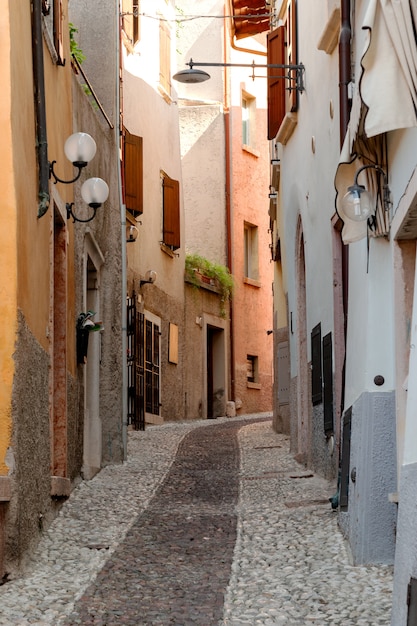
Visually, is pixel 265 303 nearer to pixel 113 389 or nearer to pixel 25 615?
pixel 113 389

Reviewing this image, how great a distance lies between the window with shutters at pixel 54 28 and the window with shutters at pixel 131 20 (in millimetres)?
9110

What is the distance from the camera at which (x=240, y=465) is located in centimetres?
1338

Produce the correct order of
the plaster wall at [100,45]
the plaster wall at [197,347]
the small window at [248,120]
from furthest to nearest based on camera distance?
the small window at [248,120], the plaster wall at [197,347], the plaster wall at [100,45]

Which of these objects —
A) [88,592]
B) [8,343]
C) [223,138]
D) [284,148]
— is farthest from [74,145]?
[223,138]

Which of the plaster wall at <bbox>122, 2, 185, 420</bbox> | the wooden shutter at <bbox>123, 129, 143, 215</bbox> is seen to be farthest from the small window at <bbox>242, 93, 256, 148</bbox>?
the wooden shutter at <bbox>123, 129, 143, 215</bbox>

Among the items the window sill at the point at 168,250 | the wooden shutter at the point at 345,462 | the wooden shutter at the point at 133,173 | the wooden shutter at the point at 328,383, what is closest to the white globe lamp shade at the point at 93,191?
the wooden shutter at the point at 328,383

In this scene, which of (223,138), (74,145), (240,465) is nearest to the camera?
(74,145)

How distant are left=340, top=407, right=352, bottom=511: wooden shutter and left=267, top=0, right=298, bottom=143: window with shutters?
6.17m

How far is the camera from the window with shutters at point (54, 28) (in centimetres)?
958

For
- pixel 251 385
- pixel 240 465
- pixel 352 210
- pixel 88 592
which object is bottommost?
pixel 251 385

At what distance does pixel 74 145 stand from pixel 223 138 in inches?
694

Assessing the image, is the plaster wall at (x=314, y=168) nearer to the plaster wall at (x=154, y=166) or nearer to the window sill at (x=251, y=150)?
the plaster wall at (x=154, y=166)

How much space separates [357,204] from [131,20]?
45.9ft

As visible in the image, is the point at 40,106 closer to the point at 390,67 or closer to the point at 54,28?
the point at 54,28
